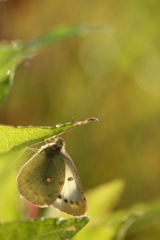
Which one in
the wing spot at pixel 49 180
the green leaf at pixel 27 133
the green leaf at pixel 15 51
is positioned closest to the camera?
the green leaf at pixel 27 133

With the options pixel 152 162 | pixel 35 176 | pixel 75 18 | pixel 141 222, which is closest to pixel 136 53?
pixel 75 18

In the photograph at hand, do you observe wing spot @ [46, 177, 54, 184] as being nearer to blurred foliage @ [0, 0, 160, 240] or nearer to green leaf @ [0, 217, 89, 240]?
green leaf @ [0, 217, 89, 240]

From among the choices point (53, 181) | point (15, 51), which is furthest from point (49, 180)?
point (15, 51)

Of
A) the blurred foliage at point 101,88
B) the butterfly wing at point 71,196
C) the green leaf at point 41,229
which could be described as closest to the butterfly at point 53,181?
the butterfly wing at point 71,196

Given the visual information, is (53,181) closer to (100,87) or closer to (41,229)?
(41,229)

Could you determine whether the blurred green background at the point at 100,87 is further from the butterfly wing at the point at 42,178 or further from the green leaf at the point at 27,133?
the green leaf at the point at 27,133

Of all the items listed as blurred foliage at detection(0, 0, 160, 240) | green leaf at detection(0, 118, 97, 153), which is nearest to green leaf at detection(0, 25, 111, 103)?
green leaf at detection(0, 118, 97, 153)

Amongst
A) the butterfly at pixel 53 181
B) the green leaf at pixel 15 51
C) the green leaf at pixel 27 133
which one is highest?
the green leaf at pixel 15 51
